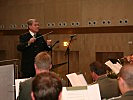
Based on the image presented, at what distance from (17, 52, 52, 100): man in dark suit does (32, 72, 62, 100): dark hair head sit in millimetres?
1142

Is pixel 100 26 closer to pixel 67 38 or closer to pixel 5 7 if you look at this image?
pixel 67 38

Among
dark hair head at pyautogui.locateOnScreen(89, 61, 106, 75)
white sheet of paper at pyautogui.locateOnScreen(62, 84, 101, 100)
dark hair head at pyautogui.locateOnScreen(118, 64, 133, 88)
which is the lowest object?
white sheet of paper at pyautogui.locateOnScreen(62, 84, 101, 100)

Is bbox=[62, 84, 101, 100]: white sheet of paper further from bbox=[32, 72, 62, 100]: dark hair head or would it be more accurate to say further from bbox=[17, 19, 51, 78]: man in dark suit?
bbox=[17, 19, 51, 78]: man in dark suit

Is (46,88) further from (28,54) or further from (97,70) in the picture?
(28,54)

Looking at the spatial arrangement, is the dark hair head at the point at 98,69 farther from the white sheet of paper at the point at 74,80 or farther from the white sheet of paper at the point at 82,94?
the white sheet of paper at the point at 82,94

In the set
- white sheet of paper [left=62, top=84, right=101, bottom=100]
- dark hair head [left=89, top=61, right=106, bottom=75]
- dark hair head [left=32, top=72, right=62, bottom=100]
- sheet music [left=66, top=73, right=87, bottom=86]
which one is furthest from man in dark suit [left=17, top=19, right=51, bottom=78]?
dark hair head [left=32, top=72, right=62, bottom=100]

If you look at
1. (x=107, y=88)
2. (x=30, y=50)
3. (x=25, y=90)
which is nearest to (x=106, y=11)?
(x=30, y=50)

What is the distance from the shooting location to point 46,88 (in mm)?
1670

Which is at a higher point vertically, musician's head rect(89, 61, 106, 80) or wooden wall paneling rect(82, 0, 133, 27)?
wooden wall paneling rect(82, 0, 133, 27)

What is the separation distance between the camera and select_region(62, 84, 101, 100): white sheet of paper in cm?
260

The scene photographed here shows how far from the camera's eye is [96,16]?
28.7ft

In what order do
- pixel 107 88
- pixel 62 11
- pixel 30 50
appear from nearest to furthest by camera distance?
pixel 107 88, pixel 30 50, pixel 62 11

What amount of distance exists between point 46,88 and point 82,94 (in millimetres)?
1032

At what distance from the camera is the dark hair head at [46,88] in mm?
1652
